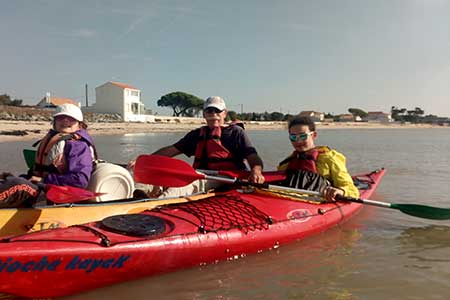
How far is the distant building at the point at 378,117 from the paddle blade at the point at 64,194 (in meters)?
108

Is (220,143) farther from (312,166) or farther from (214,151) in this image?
(312,166)

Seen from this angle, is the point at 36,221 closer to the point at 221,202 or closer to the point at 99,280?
the point at 99,280

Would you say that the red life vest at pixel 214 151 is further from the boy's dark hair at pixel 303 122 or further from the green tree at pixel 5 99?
the green tree at pixel 5 99

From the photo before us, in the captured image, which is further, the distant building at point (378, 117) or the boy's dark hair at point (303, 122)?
the distant building at point (378, 117)

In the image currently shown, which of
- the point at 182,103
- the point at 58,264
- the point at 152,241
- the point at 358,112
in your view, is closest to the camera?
the point at 58,264

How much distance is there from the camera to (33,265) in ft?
9.27

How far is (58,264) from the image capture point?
9.57 feet

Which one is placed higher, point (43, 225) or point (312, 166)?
point (312, 166)

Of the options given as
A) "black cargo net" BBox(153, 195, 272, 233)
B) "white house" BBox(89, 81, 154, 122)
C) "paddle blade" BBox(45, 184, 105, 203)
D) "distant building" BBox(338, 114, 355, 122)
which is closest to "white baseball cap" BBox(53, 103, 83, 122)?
"paddle blade" BBox(45, 184, 105, 203)

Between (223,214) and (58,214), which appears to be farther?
(223,214)

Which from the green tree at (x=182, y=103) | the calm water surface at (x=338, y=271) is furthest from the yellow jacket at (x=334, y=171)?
the green tree at (x=182, y=103)

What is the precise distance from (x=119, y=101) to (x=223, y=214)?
51207 millimetres

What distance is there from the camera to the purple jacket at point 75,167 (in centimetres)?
380

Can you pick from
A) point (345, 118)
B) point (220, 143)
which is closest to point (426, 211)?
point (220, 143)
